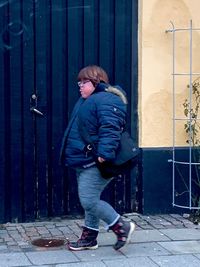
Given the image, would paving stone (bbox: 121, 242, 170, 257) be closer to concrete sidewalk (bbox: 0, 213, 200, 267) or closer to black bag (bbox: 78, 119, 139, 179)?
concrete sidewalk (bbox: 0, 213, 200, 267)

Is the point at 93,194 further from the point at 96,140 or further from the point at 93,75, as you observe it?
the point at 93,75

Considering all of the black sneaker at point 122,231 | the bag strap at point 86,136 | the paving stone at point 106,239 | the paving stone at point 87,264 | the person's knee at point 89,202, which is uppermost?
the bag strap at point 86,136

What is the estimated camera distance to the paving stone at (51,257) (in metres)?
5.52

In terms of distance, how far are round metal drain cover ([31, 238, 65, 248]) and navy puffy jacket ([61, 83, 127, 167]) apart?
836 millimetres

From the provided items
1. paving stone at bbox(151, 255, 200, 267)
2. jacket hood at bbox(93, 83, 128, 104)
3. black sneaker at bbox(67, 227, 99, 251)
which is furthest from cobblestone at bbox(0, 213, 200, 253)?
jacket hood at bbox(93, 83, 128, 104)

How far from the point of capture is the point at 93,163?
5605 mm

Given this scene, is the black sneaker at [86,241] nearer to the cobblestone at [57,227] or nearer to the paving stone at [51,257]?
the paving stone at [51,257]

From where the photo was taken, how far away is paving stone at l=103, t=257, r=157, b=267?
214 inches

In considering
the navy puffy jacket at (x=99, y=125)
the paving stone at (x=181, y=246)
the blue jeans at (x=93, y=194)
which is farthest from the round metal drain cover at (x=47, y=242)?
the paving stone at (x=181, y=246)

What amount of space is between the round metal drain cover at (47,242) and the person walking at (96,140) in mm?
486

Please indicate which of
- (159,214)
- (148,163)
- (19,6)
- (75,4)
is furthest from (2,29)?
(159,214)

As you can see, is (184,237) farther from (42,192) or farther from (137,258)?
(42,192)

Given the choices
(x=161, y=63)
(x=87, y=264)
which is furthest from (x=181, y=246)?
(x=161, y=63)

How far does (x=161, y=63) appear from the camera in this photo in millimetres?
6953
